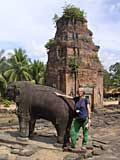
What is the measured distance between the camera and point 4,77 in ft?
130

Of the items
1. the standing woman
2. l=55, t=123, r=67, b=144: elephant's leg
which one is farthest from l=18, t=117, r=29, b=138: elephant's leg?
the standing woman

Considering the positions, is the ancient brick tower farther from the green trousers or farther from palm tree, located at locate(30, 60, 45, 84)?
the green trousers

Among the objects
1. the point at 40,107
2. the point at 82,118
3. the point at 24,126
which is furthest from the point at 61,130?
the point at 24,126

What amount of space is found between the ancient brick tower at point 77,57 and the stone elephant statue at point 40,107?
17.8m

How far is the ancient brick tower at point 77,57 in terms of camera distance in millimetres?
26922

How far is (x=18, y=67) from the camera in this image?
40312 mm

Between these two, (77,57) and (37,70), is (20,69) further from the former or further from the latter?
(77,57)

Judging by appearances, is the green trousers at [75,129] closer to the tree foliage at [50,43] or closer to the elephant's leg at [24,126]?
the elephant's leg at [24,126]

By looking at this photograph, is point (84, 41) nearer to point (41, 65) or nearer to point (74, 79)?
point (74, 79)

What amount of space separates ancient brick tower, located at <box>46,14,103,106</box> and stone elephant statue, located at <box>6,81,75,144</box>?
1781cm

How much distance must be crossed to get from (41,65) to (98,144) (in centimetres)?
3425

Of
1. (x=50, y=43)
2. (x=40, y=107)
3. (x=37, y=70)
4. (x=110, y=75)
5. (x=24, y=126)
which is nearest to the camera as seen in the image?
(x=40, y=107)

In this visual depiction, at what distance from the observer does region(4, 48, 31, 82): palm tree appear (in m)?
39.2

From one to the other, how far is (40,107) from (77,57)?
1905cm
